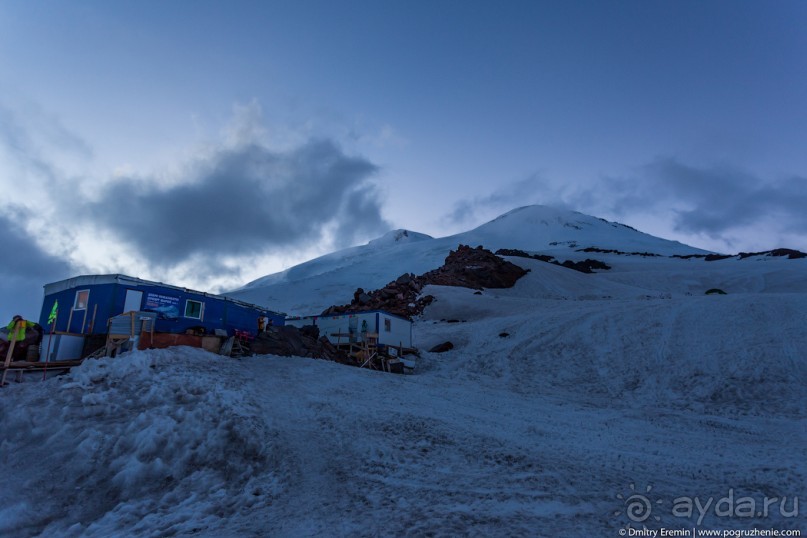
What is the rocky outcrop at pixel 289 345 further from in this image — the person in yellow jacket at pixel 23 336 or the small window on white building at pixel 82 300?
the person in yellow jacket at pixel 23 336

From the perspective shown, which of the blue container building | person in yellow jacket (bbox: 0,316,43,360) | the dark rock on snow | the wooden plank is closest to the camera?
the wooden plank

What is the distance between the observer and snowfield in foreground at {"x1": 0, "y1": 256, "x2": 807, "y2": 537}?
8.83 m

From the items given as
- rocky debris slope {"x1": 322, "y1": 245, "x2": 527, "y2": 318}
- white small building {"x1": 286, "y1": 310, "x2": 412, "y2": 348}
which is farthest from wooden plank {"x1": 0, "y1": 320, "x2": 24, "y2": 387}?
rocky debris slope {"x1": 322, "y1": 245, "x2": 527, "y2": 318}

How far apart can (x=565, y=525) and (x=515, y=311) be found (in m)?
38.8

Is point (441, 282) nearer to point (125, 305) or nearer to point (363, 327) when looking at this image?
point (363, 327)

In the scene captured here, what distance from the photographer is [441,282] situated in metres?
61.4

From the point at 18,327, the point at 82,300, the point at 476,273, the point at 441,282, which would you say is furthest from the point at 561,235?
the point at 18,327

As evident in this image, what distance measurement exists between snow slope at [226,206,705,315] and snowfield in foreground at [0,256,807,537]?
5238 cm

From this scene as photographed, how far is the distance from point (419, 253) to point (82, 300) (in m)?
109

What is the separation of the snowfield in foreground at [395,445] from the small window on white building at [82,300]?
7.23 m

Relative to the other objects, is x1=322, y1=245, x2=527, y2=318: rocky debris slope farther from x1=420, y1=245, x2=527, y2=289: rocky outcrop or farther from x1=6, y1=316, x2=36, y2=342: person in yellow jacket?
x1=6, y1=316, x2=36, y2=342: person in yellow jacket

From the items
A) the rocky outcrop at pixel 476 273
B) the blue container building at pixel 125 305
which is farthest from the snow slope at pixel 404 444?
the rocky outcrop at pixel 476 273

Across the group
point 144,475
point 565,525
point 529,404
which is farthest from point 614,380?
point 144,475

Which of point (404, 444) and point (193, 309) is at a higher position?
point (193, 309)
